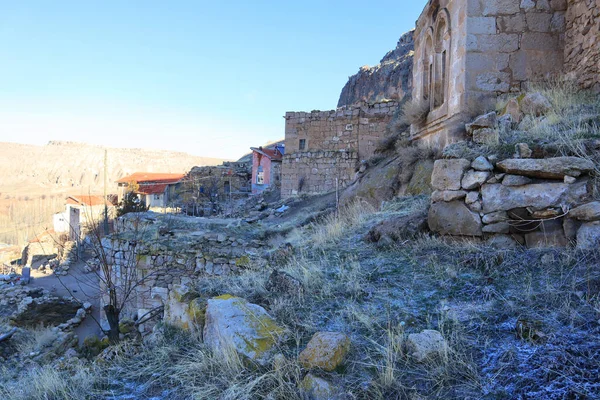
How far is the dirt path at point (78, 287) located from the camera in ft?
33.1

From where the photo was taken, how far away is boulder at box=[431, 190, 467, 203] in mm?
3698

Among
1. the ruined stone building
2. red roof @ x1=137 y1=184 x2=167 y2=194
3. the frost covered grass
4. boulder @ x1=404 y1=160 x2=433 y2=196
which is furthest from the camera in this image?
red roof @ x1=137 y1=184 x2=167 y2=194

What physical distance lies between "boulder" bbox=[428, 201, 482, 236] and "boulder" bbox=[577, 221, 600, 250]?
792mm

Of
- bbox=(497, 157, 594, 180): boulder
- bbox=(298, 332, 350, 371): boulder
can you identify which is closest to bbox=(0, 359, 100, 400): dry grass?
bbox=(298, 332, 350, 371): boulder

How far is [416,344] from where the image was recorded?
204cm

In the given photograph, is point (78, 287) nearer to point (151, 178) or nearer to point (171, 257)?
point (171, 257)

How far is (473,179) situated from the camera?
3619mm

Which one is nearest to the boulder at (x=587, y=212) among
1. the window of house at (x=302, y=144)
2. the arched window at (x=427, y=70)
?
the arched window at (x=427, y=70)

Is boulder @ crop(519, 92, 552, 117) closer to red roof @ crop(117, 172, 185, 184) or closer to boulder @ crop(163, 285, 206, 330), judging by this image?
boulder @ crop(163, 285, 206, 330)

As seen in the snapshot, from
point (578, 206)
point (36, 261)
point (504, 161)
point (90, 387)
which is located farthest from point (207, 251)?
point (36, 261)

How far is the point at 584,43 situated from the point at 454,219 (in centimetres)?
414

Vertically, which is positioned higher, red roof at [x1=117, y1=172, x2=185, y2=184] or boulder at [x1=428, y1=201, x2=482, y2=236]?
red roof at [x1=117, y1=172, x2=185, y2=184]

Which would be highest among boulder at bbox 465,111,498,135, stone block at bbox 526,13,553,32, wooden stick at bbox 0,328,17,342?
stone block at bbox 526,13,553,32

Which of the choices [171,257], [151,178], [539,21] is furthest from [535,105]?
[151,178]
